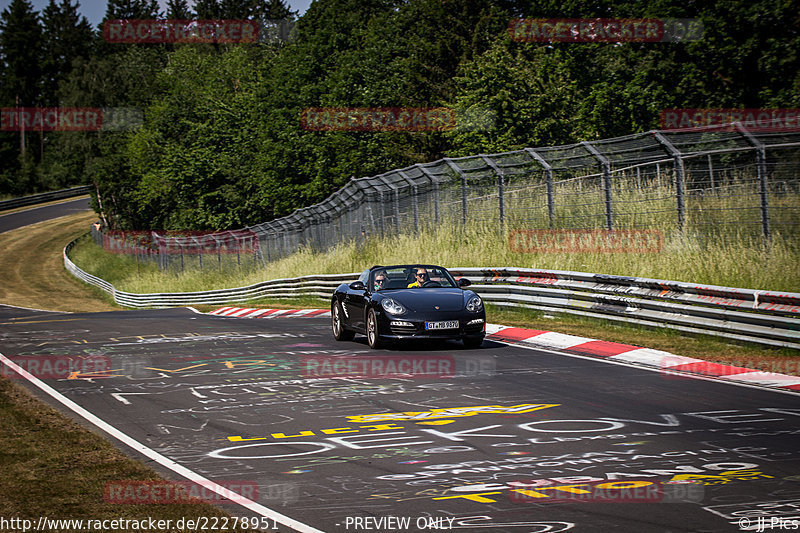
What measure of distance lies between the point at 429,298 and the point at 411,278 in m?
1.12

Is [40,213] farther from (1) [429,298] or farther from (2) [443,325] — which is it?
(2) [443,325]

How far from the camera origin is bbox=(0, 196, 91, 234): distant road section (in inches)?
3366

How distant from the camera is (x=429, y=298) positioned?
13938 millimetres

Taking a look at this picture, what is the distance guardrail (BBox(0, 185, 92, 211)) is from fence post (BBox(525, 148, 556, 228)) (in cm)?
7698

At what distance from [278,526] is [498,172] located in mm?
16565

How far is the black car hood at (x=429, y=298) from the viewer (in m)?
13.6

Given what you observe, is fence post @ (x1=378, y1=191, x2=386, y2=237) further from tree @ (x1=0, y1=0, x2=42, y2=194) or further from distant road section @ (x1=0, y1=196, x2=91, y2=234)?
tree @ (x1=0, y1=0, x2=42, y2=194)

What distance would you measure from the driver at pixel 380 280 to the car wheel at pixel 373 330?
601mm

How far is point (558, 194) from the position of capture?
64.8ft
